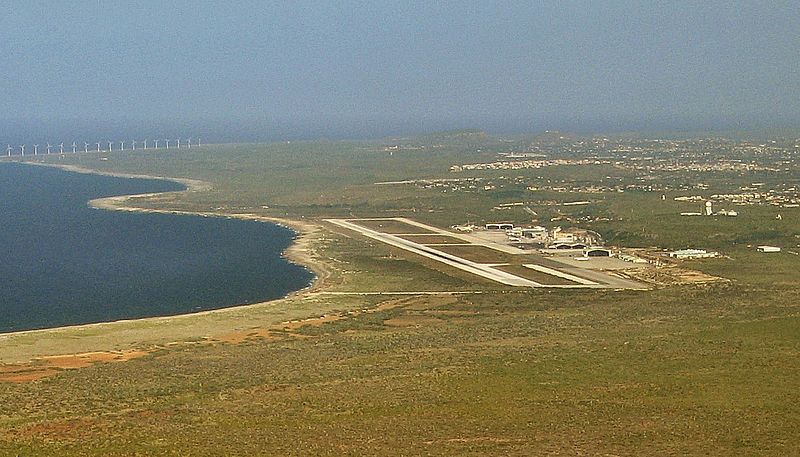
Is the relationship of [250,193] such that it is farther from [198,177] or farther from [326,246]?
[326,246]

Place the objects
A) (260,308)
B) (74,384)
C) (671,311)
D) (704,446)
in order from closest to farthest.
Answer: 1. (704,446)
2. (74,384)
3. (671,311)
4. (260,308)

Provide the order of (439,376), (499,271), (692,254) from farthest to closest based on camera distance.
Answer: (692,254), (499,271), (439,376)

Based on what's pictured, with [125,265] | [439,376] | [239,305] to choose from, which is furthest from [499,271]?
[439,376]

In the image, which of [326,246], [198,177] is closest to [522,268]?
[326,246]

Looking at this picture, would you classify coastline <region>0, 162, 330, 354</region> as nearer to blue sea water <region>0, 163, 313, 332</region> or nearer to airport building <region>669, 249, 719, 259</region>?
blue sea water <region>0, 163, 313, 332</region>

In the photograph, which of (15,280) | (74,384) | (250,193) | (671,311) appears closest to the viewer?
(74,384)

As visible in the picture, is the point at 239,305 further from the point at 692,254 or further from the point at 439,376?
the point at 692,254

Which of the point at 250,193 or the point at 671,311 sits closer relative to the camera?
the point at 671,311
